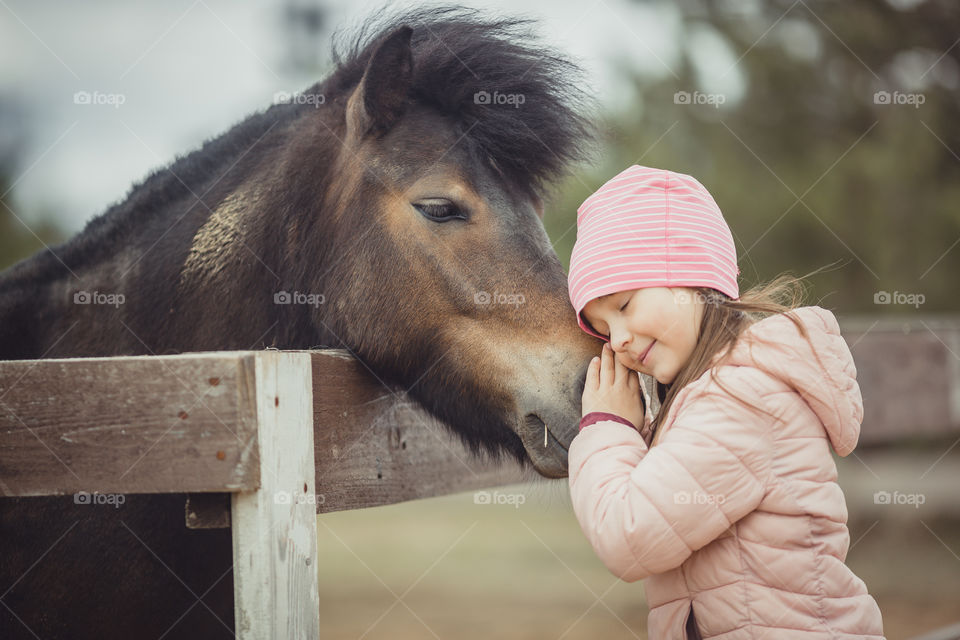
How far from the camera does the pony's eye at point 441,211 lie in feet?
8.11

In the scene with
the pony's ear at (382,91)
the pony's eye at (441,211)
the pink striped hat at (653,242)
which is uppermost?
the pony's ear at (382,91)

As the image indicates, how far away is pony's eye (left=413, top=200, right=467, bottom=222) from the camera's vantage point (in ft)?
8.11

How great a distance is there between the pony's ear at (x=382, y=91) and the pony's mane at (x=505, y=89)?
76 millimetres

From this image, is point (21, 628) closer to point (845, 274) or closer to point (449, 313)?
point (449, 313)

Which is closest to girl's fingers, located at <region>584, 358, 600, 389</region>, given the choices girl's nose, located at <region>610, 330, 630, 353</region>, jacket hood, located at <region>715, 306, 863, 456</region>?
girl's nose, located at <region>610, 330, 630, 353</region>

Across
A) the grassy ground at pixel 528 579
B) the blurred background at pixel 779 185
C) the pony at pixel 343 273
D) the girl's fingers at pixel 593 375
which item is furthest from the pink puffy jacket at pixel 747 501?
the blurred background at pixel 779 185

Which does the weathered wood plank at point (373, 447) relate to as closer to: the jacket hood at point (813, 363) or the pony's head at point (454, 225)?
the pony's head at point (454, 225)

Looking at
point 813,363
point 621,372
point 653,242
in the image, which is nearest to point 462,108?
point 653,242

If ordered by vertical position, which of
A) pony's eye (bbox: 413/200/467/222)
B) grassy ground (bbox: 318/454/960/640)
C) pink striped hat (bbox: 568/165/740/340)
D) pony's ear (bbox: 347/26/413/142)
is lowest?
grassy ground (bbox: 318/454/960/640)

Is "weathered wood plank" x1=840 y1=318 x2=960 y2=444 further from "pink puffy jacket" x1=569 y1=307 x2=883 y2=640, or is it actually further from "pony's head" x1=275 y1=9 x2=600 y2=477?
"pink puffy jacket" x1=569 y1=307 x2=883 y2=640

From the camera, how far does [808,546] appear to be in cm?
169

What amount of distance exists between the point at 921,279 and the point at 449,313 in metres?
7.59

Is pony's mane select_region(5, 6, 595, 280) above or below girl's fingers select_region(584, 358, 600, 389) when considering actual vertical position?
above

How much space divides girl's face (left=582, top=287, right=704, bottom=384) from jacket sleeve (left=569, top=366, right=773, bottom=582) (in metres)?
0.20
